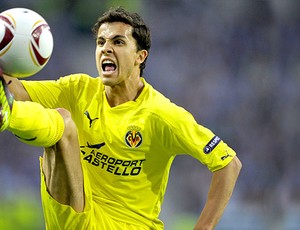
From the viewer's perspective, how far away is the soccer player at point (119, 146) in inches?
154

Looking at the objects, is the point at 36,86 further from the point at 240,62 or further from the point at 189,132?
the point at 240,62

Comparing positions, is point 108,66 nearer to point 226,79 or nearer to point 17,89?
point 17,89

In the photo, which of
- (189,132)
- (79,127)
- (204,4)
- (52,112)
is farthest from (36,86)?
(204,4)

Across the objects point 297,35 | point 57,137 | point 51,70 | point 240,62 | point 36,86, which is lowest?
point 57,137

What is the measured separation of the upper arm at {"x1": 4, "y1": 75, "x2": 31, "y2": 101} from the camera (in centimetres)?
401

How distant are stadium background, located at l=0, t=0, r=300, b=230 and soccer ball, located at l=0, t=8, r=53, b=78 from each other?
330cm

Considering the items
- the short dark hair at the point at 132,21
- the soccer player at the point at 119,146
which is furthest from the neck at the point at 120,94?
Result: the short dark hair at the point at 132,21

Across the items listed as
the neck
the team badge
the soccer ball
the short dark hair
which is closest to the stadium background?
the short dark hair

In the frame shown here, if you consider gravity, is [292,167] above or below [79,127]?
above

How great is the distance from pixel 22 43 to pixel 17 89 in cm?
67

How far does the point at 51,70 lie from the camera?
691 centimetres

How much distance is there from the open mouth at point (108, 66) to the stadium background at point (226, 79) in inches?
105

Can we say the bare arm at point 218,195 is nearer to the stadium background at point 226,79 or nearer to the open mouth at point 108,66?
the open mouth at point 108,66

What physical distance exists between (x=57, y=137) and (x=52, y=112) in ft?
0.43
